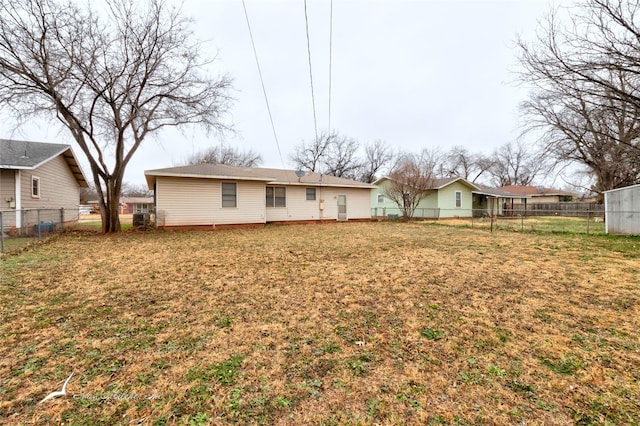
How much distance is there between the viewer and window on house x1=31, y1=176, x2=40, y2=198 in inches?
460

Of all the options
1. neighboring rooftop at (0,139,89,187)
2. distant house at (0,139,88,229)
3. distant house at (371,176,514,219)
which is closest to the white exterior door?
distant house at (371,176,514,219)

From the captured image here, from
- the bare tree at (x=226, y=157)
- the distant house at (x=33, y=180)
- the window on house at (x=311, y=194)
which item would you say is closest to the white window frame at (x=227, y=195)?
the window on house at (x=311, y=194)

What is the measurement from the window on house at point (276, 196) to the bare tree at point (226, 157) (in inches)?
884

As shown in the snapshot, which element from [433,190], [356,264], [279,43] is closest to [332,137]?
[433,190]

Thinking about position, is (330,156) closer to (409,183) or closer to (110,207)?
(409,183)

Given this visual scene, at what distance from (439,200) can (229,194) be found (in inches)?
658

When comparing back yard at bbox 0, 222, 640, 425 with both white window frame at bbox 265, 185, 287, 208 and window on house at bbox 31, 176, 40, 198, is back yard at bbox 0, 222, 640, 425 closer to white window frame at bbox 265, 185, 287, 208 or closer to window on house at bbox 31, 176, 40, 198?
window on house at bbox 31, 176, 40, 198

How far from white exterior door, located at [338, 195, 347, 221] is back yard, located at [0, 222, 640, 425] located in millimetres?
12271

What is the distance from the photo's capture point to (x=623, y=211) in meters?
10.1

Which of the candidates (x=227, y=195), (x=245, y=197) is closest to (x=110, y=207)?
(x=227, y=195)

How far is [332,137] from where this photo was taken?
36656 millimetres

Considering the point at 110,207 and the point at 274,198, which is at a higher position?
the point at 274,198

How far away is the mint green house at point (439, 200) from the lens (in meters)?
22.0

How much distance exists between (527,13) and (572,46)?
162 cm
